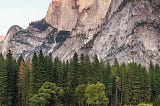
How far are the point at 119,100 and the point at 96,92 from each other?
1090 inches

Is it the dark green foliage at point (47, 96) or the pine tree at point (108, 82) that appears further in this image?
the pine tree at point (108, 82)

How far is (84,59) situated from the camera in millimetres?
127812

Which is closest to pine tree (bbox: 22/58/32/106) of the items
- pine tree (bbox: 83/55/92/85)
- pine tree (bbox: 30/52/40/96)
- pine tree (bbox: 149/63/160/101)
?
pine tree (bbox: 30/52/40/96)

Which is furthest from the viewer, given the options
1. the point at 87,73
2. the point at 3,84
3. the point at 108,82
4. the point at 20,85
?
the point at 108,82

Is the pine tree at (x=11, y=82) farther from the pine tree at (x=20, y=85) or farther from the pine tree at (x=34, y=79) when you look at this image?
the pine tree at (x=34, y=79)

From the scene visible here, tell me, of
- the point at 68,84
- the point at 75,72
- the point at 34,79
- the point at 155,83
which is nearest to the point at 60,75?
the point at 68,84

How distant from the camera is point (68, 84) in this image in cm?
11888

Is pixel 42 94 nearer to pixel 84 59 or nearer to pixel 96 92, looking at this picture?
Answer: pixel 96 92

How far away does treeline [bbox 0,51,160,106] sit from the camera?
108m

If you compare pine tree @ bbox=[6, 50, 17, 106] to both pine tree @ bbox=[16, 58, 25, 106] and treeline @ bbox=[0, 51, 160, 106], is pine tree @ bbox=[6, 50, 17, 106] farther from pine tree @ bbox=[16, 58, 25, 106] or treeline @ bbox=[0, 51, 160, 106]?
pine tree @ bbox=[16, 58, 25, 106]

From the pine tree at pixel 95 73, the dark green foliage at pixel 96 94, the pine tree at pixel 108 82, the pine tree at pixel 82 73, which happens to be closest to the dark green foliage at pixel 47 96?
the dark green foliage at pixel 96 94

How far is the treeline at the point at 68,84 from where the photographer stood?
108250 millimetres

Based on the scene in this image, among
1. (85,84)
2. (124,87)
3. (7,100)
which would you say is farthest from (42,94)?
(124,87)

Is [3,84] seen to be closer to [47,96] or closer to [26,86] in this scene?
[26,86]
